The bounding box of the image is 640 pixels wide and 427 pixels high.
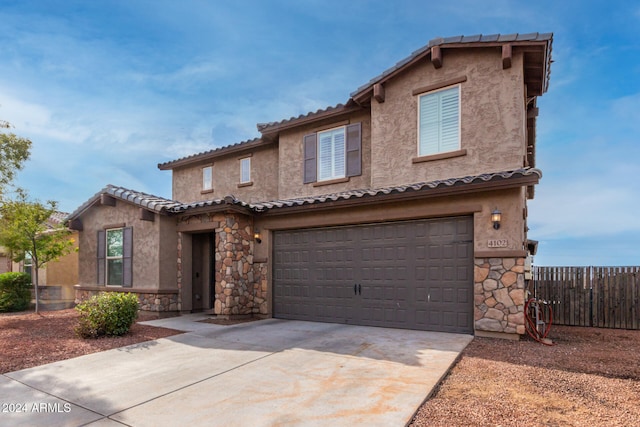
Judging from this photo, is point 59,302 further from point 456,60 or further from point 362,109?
point 456,60

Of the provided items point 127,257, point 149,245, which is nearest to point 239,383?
point 149,245

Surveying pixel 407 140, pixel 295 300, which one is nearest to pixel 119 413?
pixel 295 300

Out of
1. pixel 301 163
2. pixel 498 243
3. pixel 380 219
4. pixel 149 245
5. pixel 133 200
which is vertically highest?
pixel 301 163

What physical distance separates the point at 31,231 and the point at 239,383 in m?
10.5

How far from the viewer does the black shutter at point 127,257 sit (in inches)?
448

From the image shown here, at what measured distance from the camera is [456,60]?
927 centimetres

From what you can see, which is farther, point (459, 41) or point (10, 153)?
point (10, 153)

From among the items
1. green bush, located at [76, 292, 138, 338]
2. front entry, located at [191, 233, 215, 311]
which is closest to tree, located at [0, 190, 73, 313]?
front entry, located at [191, 233, 215, 311]

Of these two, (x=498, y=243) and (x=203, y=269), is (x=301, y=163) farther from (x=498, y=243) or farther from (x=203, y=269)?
(x=498, y=243)

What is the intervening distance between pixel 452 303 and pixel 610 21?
8228 mm

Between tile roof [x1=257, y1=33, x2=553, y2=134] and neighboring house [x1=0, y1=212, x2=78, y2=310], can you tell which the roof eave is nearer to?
tile roof [x1=257, y1=33, x2=553, y2=134]

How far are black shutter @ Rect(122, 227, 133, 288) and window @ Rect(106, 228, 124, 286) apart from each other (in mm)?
233

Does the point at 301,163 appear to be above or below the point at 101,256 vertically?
above

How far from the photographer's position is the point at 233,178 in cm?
1431
